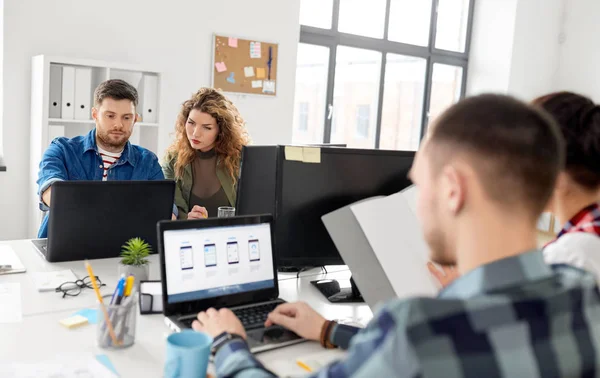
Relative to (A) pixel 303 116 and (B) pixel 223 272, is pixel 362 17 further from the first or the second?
(B) pixel 223 272

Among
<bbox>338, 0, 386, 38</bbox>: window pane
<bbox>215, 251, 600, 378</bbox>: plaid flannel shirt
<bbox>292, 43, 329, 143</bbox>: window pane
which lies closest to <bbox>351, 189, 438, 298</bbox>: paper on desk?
<bbox>215, 251, 600, 378</bbox>: plaid flannel shirt

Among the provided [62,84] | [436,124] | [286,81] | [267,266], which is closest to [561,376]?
[436,124]

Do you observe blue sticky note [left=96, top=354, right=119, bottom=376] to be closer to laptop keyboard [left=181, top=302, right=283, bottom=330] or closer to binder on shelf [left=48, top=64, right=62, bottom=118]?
laptop keyboard [left=181, top=302, right=283, bottom=330]

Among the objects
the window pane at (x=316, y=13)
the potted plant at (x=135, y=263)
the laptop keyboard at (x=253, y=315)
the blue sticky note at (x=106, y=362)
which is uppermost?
the window pane at (x=316, y=13)

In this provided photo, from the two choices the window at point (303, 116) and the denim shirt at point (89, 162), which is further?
the window at point (303, 116)

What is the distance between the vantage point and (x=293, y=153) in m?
1.53

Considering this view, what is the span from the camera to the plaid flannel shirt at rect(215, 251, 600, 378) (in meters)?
0.61

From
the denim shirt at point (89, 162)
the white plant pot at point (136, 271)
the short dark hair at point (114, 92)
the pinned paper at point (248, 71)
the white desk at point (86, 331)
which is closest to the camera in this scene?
the white desk at point (86, 331)

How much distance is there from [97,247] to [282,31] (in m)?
3.21

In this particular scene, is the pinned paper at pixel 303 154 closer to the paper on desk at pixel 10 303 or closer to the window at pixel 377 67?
the paper on desk at pixel 10 303

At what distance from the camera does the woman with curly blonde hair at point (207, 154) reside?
2637mm

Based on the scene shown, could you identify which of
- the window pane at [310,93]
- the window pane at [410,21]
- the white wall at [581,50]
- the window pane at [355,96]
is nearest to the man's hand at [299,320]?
the window pane at [310,93]

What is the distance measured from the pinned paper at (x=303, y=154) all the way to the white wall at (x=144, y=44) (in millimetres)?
2422

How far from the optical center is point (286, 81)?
462cm
